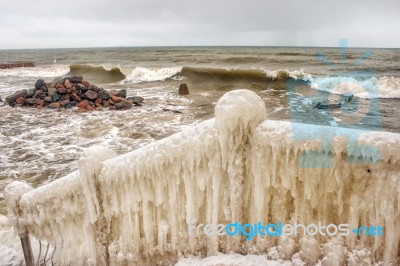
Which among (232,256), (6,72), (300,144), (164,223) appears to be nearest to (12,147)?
(164,223)

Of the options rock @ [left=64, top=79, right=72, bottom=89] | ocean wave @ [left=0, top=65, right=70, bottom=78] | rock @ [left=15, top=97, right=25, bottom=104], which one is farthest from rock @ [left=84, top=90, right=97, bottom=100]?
ocean wave @ [left=0, top=65, right=70, bottom=78]

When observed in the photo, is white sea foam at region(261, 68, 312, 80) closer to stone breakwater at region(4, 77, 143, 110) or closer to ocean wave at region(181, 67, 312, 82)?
ocean wave at region(181, 67, 312, 82)

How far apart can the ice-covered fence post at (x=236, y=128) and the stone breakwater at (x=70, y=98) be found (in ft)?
53.9

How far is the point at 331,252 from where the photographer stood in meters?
2.93

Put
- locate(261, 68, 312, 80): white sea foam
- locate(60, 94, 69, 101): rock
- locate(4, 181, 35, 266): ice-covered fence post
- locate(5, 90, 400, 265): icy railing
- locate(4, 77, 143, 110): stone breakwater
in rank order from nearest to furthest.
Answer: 1. locate(5, 90, 400, 265): icy railing
2. locate(4, 181, 35, 266): ice-covered fence post
3. locate(4, 77, 143, 110): stone breakwater
4. locate(60, 94, 69, 101): rock
5. locate(261, 68, 312, 80): white sea foam

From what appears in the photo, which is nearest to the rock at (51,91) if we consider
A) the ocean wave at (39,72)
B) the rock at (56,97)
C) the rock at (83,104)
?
the rock at (56,97)

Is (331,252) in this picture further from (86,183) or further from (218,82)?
(218,82)

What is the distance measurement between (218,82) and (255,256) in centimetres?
2776

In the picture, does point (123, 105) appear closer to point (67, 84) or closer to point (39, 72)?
point (67, 84)

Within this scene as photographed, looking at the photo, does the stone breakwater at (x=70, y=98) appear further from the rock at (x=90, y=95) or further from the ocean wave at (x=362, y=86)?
the ocean wave at (x=362, y=86)

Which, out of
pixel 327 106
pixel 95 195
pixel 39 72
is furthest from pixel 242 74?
pixel 39 72

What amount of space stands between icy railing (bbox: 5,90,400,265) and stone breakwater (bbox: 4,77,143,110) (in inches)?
608

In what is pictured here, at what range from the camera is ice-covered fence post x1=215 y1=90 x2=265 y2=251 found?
9.29 feet

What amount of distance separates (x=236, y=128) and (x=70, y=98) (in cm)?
1919
